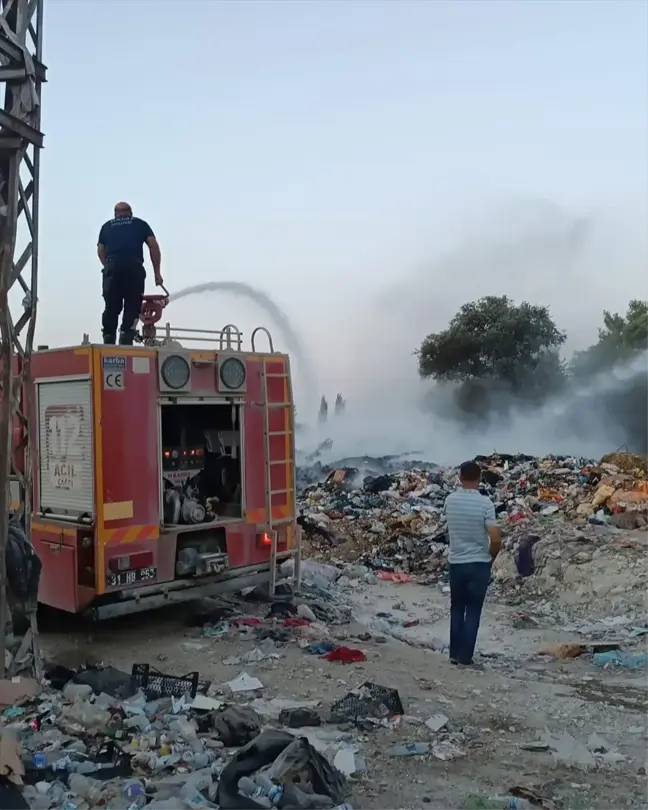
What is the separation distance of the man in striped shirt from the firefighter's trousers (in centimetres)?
393

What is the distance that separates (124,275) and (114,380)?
2.04 meters

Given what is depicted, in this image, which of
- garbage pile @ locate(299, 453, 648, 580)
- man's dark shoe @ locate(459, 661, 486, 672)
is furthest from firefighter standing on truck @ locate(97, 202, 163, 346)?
garbage pile @ locate(299, 453, 648, 580)

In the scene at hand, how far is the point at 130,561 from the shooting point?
730cm

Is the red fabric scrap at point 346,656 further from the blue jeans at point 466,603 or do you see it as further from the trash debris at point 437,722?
the trash debris at point 437,722

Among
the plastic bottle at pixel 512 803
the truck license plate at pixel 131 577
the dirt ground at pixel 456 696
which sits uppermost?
the truck license plate at pixel 131 577

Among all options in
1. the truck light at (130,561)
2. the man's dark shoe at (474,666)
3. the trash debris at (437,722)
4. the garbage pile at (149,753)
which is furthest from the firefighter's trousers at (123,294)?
the trash debris at (437,722)

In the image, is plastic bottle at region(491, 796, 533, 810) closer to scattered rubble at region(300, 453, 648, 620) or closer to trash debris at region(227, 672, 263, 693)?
trash debris at region(227, 672, 263, 693)

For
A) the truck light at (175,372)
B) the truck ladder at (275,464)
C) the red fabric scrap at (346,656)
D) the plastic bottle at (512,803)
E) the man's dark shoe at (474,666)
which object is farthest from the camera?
the truck ladder at (275,464)

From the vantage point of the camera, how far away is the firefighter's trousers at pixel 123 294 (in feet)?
29.2

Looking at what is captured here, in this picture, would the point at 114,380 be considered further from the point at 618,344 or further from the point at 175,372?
the point at 618,344

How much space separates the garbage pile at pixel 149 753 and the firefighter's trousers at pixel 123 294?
4115 mm

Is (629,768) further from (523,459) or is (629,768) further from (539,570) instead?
(523,459)

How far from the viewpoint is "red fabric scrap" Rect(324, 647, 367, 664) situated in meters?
6.83

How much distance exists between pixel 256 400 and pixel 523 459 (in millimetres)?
13792
